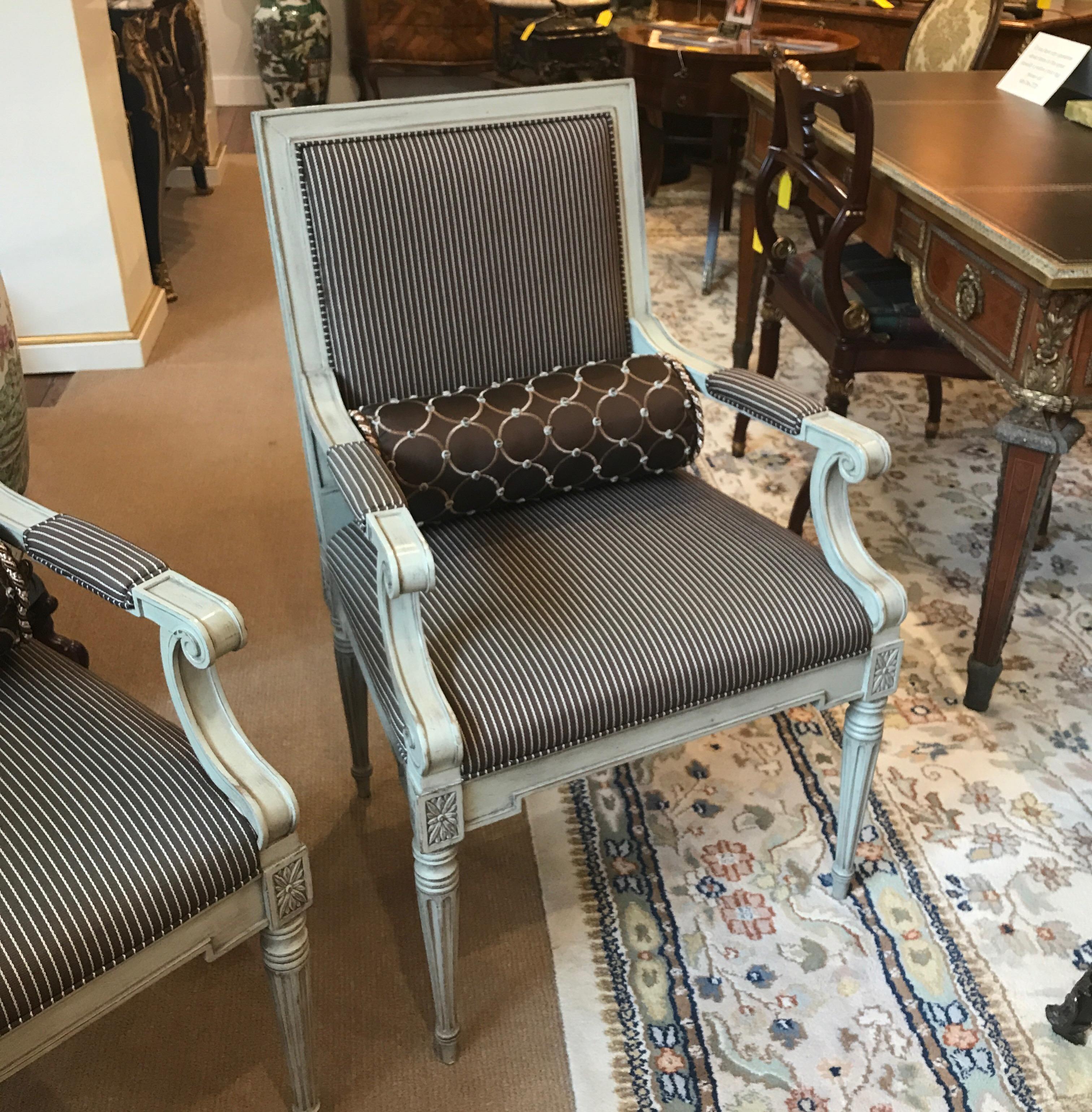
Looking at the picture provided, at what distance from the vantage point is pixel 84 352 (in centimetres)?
320

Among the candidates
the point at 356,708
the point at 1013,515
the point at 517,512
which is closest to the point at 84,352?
the point at 356,708

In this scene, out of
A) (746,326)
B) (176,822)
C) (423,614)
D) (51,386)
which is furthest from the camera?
(51,386)

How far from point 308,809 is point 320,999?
1.14 feet

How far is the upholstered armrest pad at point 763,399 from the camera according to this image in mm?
1479

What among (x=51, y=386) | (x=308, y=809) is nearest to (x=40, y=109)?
(x=51, y=386)

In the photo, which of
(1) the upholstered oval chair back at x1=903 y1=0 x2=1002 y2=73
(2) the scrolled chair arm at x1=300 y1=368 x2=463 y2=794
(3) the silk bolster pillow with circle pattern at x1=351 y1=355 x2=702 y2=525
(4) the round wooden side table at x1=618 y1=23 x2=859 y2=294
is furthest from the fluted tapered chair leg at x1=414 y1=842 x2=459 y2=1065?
(4) the round wooden side table at x1=618 y1=23 x2=859 y2=294

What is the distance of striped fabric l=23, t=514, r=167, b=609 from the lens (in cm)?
111

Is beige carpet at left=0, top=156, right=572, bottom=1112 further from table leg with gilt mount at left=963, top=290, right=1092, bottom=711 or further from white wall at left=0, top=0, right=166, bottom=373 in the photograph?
table leg with gilt mount at left=963, top=290, right=1092, bottom=711

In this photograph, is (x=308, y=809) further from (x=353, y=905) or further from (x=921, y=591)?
(x=921, y=591)

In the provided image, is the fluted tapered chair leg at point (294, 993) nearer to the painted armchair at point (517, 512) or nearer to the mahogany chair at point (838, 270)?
the painted armchair at point (517, 512)

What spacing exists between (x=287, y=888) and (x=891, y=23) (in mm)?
4021

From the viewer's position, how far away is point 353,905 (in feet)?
5.23

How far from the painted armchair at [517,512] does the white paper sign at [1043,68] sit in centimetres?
128

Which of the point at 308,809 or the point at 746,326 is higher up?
the point at 746,326
